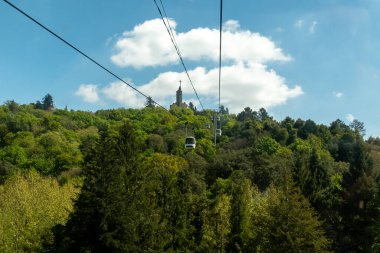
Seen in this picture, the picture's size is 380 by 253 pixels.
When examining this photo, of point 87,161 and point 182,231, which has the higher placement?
point 87,161

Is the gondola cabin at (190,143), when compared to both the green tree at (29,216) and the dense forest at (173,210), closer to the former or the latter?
the dense forest at (173,210)

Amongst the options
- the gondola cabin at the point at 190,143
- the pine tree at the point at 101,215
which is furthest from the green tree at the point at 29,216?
the gondola cabin at the point at 190,143

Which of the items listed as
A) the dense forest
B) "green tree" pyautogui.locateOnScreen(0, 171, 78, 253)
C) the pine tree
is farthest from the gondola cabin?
"green tree" pyautogui.locateOnScreen(0, 171, 78, 253)

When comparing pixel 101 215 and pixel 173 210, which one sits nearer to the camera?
pixel 101 215

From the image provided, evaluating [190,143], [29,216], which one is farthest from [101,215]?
[29,216]

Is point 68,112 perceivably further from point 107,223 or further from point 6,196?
point 107,223

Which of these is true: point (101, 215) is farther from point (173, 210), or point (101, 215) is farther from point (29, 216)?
point (29, 216)

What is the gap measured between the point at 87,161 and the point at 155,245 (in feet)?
23.3

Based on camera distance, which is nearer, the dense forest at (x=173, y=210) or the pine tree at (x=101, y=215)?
the pine tree at (x=101, y=215)

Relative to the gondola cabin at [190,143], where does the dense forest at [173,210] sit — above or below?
below

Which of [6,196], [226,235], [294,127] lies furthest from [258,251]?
[294,127]

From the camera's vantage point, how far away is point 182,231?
34.7 m

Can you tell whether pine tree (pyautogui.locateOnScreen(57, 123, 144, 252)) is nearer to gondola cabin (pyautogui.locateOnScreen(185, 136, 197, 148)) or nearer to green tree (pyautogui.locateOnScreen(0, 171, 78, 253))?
gondola cabin (pyautogui.locateOnScreen(185, 136, 197, 148))

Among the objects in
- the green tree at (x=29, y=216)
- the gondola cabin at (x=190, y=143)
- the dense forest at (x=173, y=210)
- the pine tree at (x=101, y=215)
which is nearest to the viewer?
the pine tree at (x=101, y=215)
